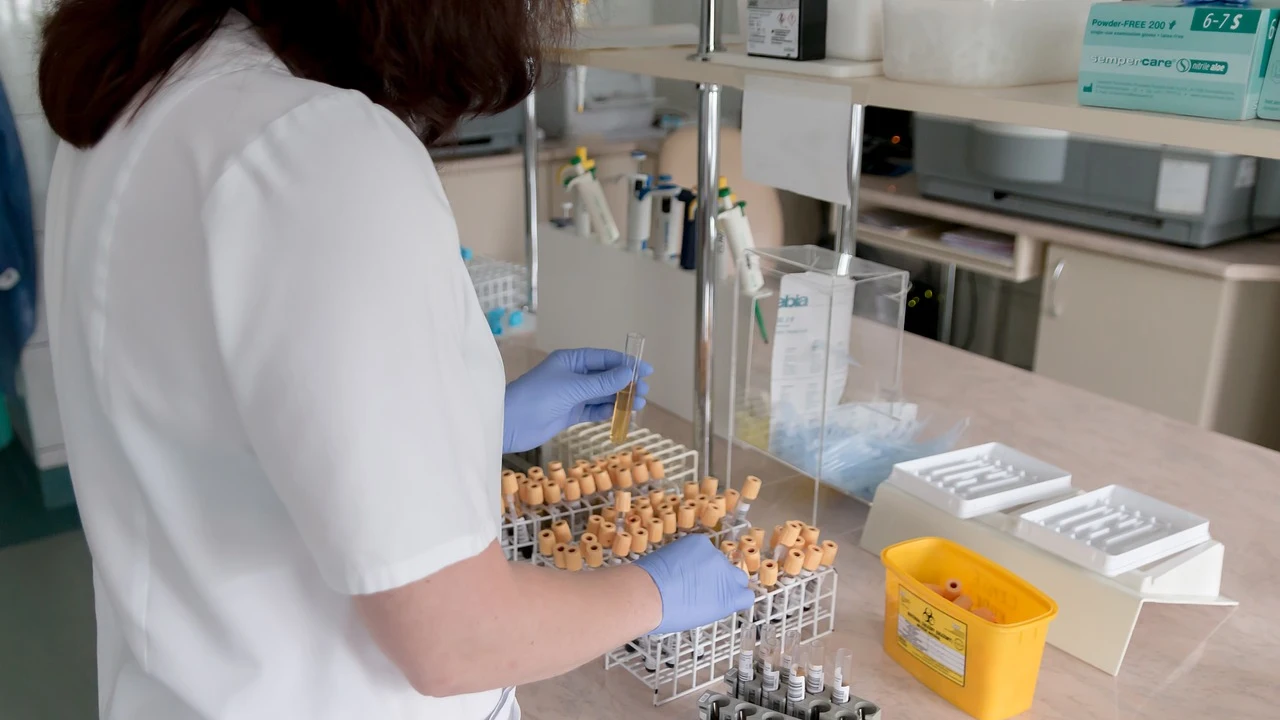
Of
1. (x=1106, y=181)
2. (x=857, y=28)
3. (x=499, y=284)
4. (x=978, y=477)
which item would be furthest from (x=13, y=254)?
(x=1106, y=181)

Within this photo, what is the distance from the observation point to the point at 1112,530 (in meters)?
1.13

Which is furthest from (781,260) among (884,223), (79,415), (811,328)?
(884,223)

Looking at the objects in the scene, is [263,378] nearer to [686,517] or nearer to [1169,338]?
[686,517]

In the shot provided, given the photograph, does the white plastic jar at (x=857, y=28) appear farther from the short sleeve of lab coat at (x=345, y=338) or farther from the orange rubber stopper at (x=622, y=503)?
the short sleeve of lab coat at (x=345, y=338)

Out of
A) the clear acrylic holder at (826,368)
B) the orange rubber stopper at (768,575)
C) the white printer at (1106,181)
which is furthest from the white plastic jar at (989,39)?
the white printer at (1106,181)

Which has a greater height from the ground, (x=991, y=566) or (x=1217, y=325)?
(x=991, y=566)

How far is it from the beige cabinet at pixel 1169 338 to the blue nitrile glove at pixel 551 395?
213cm

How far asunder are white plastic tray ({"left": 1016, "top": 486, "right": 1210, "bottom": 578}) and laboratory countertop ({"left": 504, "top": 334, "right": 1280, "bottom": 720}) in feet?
0.34

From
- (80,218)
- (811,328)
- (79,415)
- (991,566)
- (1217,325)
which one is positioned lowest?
(1217,325)

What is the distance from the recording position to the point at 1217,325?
8.83 feet

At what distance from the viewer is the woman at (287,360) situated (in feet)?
1.81

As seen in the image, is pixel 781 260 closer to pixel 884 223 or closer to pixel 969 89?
pixel 969 89

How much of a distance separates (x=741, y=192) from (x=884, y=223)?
2.08 feet

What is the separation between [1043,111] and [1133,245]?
2.13 m
